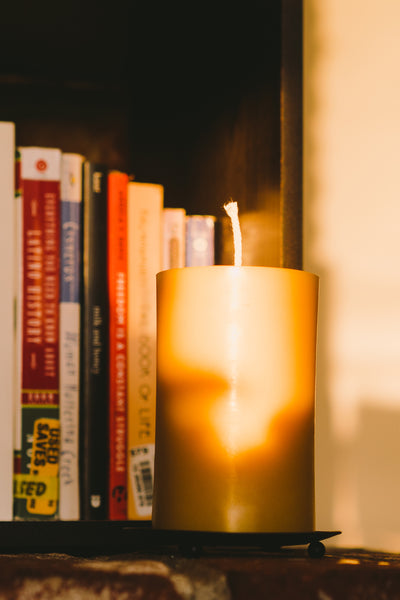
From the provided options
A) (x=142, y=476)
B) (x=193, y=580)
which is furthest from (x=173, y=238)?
(x=193, y=580)

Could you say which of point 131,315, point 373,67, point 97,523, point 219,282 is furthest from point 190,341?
point 373,67

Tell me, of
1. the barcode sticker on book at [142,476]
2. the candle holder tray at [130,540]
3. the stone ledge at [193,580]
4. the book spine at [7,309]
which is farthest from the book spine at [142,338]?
the stone ledge at [193,580]

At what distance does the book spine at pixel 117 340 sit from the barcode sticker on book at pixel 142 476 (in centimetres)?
1

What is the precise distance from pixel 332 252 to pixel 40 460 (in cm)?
39

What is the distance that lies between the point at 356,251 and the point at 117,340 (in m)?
0.28

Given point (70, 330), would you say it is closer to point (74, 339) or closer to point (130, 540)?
point (74, 339)

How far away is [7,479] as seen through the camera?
76 cm

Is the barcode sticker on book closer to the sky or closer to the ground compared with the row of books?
closer to the ground

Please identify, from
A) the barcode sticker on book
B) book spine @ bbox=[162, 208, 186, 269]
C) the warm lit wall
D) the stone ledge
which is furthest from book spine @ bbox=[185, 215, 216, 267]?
the stone ledge

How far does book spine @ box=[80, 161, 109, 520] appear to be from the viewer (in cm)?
78

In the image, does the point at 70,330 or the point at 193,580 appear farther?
the point at 70,330

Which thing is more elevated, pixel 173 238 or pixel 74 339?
pixel 173 238

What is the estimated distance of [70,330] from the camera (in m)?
0.80

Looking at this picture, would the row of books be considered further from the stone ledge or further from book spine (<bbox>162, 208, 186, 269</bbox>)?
the stone ledge
